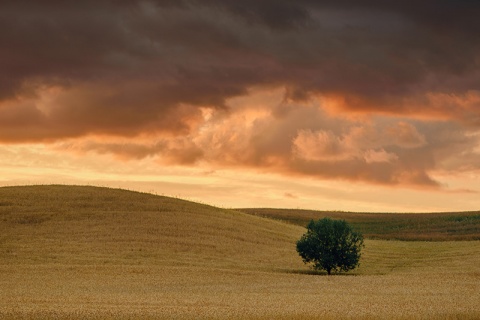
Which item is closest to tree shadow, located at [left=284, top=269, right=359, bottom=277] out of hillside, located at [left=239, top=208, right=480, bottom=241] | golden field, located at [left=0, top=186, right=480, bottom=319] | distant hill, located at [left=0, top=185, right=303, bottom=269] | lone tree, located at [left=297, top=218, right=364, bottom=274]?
golden field, located at [left=0, top=186, right=480, bottom=319]

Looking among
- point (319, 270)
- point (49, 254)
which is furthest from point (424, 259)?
point (49, 254)

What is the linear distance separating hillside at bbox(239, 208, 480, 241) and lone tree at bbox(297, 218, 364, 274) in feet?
104

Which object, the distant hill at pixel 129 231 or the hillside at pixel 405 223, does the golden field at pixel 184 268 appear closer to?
the distant hill at pixel 129 231

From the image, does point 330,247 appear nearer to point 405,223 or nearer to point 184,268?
point 184,268

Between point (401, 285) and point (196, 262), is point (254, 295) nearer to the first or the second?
point (401, 285)

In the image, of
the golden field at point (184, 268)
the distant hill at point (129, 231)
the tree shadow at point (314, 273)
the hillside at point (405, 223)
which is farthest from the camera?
the hillside at point (405, 223)

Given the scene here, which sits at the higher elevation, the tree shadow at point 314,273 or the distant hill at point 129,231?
the distant hill at point 129,231

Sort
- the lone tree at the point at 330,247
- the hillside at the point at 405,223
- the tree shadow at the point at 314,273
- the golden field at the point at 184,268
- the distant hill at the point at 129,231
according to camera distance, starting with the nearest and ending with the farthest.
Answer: the golden field at the point at 184,268
the tree shadow at the point at 314,273
the lone tree at the point at 330,247
the distant hill at the point at 129,231
the hillside at the point at 405,223

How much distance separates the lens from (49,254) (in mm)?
54094

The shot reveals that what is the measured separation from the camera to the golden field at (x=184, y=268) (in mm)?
27953

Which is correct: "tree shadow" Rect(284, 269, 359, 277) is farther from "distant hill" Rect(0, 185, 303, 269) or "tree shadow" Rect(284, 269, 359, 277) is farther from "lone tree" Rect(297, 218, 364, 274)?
"distant hill" Rect(0, 185, 303, 269)

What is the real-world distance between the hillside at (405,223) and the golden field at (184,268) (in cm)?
617

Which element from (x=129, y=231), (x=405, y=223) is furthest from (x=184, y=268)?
(x=405, y=223)

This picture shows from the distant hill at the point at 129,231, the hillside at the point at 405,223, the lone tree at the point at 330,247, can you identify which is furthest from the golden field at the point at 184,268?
the hillside at the point at 405,223
